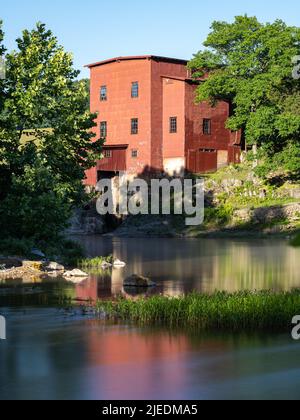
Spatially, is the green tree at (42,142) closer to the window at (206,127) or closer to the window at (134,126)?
the window at (134,126)

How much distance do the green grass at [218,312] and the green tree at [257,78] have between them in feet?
178

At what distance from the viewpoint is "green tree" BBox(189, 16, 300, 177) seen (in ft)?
263

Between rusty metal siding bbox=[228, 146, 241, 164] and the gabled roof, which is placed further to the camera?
rusty metal siding bbox=[228, 146, 241, 164]

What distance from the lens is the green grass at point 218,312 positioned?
80.5ft

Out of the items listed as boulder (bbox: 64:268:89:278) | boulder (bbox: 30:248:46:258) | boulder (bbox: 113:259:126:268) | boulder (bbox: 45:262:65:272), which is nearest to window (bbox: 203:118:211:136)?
boulder (bbox: 113:259:126:268)

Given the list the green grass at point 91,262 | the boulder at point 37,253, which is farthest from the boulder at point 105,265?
the boulder at point 37,253

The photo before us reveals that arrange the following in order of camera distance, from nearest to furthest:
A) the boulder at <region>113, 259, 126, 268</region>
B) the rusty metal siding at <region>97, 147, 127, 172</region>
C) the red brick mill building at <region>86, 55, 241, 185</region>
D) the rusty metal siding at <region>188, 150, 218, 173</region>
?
the boulder at <region>113, 259, 126, 268</region>, the red brick mill building at <region>86, 55, 241, 185</region>, the rusty metal siding at <region>188, 150, 218, 173</region>, the rusty metal siding at <region>97, 147, 127, 172</region>

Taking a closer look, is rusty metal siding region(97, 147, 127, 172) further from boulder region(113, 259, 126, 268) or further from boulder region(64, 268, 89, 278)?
boulder region(64, 268, 89, 278)

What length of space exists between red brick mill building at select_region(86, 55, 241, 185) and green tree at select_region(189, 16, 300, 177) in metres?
2.69

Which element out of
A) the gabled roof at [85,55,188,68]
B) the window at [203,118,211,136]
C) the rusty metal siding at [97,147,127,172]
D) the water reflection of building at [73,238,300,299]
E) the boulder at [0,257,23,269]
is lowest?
the water reflection of building at [73,238,300,299]

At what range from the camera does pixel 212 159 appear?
304 feet

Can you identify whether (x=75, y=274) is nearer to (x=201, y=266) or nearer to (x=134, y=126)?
(x=201, y=266)

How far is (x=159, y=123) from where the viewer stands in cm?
9062

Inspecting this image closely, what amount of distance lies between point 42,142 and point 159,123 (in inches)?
1714
